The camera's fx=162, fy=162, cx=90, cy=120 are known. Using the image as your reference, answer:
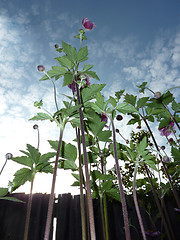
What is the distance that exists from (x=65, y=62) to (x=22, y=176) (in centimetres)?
60

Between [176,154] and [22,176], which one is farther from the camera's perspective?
[176,154]

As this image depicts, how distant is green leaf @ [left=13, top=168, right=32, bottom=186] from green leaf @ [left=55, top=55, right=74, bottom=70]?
55 centimetres

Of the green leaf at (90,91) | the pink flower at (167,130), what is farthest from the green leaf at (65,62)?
the pink flower at (167,130)

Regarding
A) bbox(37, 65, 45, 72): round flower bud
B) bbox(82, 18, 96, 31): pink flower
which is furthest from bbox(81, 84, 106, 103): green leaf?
bbox(82, 18, 96, 31): pink flower

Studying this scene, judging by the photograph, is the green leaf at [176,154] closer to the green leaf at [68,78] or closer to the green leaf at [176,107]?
the green leaf at [176,107]

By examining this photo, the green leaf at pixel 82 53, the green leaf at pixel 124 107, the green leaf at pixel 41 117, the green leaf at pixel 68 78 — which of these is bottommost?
the green leaf at pixel 41 117

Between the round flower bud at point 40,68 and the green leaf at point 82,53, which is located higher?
the green leaf at point 82,53

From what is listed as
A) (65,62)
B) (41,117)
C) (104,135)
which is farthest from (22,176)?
(65,62)

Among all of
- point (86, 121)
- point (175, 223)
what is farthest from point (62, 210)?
point (86, 121)

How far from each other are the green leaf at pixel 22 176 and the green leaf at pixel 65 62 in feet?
1.82

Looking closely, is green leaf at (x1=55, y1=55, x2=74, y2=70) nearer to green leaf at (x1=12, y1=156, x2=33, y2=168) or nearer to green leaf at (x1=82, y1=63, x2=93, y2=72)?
green leaf at (x1=82, y1=63, x2=93, y2=72)

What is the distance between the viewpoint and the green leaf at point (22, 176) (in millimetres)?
789

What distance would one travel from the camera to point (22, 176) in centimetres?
80

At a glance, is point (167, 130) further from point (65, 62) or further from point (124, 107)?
point (65, 62)
